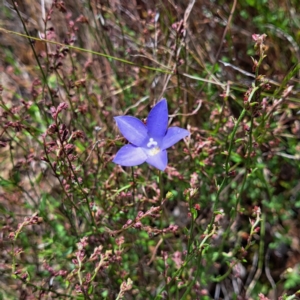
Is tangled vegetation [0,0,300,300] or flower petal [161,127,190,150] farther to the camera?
tangled vegetation [0,0,300,300]

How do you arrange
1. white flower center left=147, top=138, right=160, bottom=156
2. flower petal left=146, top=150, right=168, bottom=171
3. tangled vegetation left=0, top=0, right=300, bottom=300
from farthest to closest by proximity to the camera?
1. tangled vegetation left=0, top=0, right=300, bottom=300
2. white flower center left=147, top=138, right=160, bottom=156
3. flower petal left=146, top=150, right=168, bottom=171

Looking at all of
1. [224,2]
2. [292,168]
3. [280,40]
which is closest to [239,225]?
[292,168]

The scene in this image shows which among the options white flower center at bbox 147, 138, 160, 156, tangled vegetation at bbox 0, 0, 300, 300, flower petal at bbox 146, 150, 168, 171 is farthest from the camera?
tangled vegetation at bbox 0, 0, 300, 300

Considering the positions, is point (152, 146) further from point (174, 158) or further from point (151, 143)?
point (174, 158)

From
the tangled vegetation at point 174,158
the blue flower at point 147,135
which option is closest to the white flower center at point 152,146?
the blue flower at point 147,135

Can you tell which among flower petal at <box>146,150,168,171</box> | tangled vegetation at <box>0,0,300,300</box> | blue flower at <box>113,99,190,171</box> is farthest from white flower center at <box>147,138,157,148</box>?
tangled vegetation at <box>0,0,300,300</box>

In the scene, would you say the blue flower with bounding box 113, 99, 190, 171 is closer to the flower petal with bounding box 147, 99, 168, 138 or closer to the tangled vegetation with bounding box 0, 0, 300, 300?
the flower petal with bounding box 147, 99, 168, 138

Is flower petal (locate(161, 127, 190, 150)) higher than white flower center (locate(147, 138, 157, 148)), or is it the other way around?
flower petal (locate(161, 127, 190, 150))

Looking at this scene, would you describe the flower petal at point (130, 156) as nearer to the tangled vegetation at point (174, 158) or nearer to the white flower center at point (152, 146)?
the white flower center at point (152, 146)
